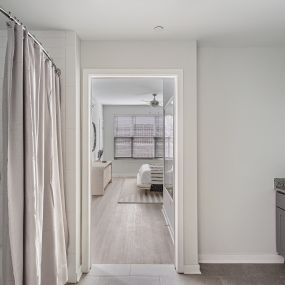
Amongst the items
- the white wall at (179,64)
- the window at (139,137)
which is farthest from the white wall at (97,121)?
the white wall at (179,64)

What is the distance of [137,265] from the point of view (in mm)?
3195

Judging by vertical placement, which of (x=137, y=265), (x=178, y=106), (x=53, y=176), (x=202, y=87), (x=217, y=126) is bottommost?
(x=137, y=265)

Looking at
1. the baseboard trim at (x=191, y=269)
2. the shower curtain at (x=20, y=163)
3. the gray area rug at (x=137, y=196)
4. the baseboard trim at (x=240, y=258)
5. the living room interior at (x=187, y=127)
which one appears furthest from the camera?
the gray area rug at (x=137, y=196)

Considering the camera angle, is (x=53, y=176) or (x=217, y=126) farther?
(x=217, y=126)

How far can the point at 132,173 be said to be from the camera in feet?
34.3

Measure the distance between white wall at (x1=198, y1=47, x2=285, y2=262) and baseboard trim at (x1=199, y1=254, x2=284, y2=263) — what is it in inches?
0.4

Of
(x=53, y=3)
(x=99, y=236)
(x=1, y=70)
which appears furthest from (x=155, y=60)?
(x=99, y=236)

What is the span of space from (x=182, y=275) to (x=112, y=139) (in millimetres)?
7850

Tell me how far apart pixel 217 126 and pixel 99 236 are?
234cm

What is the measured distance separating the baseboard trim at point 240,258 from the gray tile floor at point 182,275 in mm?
59

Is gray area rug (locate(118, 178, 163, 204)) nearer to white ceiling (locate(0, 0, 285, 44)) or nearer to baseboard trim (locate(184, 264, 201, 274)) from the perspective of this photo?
baseboard trim (locate(184, 264, 201, 274))

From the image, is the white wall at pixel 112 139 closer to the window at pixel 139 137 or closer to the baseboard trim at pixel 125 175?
the baseboard trim at pixel 125 175

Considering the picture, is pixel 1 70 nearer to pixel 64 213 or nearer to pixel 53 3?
pixel 53 3

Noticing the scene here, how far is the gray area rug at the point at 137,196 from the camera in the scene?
6410 millimetres
